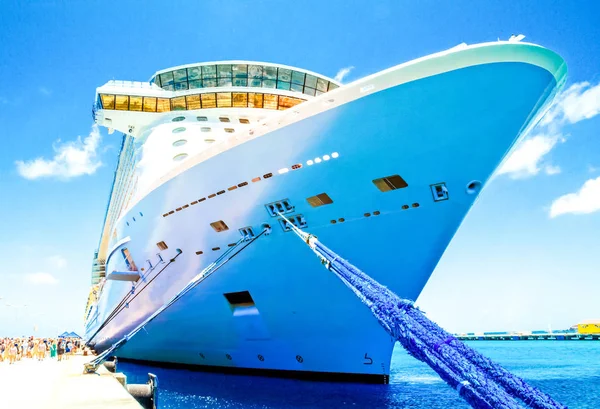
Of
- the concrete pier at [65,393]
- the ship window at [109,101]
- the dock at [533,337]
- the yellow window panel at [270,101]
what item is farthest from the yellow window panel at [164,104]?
→ the dock at [533,337]

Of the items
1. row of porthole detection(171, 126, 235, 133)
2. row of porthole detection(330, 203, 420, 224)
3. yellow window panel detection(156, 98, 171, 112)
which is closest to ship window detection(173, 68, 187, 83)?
yellow window panel detection(156, 98, 171, 112)

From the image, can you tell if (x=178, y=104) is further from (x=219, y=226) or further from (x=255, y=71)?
(x=219, y=226)

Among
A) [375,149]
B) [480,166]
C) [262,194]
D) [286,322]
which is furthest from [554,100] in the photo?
[286,322]

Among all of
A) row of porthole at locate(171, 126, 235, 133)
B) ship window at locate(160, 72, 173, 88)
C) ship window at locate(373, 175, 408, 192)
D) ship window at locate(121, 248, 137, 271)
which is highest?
ship window at locate(160, 72, 173, 88)

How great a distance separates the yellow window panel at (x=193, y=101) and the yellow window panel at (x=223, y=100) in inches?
35.0

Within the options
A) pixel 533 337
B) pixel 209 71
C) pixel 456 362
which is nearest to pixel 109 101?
pixel 209 71

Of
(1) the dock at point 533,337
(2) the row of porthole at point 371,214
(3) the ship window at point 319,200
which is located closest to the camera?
(2) the row of porthole at point 371,214

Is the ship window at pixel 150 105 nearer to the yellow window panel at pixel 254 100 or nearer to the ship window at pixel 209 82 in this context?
the ship window at pixel 209 82

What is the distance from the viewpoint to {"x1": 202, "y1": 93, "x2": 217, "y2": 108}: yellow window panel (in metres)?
18.5

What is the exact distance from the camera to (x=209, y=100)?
60.7 ft

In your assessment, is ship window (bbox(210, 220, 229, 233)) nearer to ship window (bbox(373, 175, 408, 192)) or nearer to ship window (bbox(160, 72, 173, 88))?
ship window (bbox(373, 175, 408, 192))

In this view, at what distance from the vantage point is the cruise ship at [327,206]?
8273 millimetres

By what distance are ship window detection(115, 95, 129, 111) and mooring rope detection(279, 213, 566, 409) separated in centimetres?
1748

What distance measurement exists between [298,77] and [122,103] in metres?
7.97
